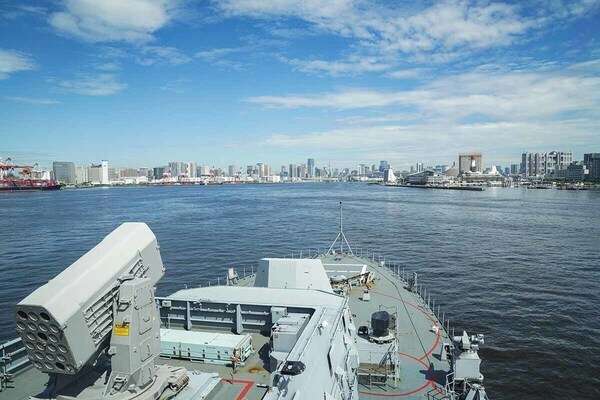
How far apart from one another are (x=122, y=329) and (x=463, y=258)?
137 ft

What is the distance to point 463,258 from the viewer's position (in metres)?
42.4

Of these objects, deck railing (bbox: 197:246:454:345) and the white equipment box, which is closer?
the white equipment box

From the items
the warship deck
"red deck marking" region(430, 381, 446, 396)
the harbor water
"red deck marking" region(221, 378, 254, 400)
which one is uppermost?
"red deck marking" region(221, 378, 254, 400)

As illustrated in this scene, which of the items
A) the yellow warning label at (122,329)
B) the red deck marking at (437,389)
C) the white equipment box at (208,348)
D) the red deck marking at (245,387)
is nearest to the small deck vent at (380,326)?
the red deck marking at (437,389)

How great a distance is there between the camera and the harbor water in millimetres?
22062

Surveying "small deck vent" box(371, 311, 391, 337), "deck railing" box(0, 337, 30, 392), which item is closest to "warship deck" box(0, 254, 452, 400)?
"deck railing" box(0, 337, 30, 392)

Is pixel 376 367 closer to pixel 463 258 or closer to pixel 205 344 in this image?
pixel 205 344

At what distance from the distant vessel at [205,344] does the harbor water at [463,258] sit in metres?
10.0

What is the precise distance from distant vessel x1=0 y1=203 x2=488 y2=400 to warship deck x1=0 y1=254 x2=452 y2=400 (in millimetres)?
39

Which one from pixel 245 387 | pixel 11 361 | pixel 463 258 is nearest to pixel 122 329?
pixel 245 387

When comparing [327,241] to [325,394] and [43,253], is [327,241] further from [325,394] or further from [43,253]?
[325,394]

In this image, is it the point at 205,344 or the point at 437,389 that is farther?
the point at 437,389

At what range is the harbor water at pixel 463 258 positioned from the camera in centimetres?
2206

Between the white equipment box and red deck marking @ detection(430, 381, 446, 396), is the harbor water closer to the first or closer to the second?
red deck marking @ detection(430, 381, 446, 396)
